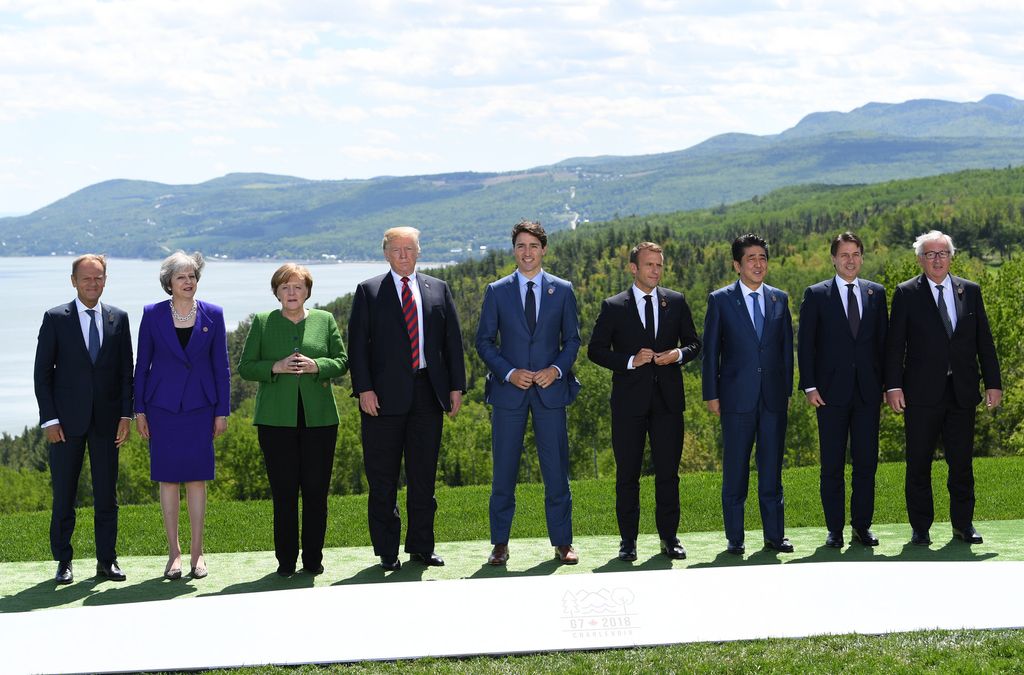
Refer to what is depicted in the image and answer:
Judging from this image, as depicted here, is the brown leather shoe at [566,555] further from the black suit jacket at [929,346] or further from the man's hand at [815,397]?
the black suit jacket at [929,346]

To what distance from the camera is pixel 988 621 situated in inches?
242

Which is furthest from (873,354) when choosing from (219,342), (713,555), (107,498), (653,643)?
(107,498)

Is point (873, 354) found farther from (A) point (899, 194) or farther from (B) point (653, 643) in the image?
(A) point (899, 194)

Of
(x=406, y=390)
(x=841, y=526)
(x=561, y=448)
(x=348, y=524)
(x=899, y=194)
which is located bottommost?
(x=348, y=524)

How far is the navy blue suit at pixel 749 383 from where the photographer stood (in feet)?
26.0

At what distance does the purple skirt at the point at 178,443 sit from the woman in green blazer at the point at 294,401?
0.46 metres

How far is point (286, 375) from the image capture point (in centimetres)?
744

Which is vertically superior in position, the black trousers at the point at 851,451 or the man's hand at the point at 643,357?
the man's hand at the point at 643,357

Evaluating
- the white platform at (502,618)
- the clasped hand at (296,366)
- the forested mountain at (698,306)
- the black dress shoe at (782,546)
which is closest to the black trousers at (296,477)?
the clasped hand at (296,366)

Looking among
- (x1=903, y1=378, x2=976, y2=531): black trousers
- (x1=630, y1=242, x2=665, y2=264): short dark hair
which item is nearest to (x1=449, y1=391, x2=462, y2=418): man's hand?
(x1=630, y1=242, x2=665, y2=264): short dark hair

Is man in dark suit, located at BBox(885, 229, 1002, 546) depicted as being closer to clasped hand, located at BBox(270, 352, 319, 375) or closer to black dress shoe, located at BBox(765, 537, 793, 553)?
black dress shoe, located at BBox(765, 537, 793, 553)

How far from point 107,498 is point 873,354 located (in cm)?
575

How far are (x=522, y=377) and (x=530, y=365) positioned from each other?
17 centimetres

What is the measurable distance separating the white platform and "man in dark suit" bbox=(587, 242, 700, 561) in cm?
119
